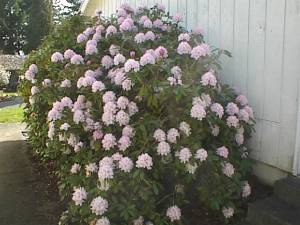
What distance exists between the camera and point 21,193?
4.45m

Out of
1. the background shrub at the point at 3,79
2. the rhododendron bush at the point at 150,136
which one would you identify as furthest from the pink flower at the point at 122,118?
the background shrub at the point at 3,79

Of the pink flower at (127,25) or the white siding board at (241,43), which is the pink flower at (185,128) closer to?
the white siding board at (241,43)

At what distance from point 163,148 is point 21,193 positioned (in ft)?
7.28

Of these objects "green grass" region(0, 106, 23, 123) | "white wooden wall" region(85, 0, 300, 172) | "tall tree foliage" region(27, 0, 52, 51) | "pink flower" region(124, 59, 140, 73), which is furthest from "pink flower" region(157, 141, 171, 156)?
"tall tree foliage" region(27, 0, 52, 51)

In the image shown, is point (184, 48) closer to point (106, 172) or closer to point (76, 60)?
point (76, 60)

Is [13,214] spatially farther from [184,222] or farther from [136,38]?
[136,38]

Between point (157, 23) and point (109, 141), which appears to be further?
point (157, 23)

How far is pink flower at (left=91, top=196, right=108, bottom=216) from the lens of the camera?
117 inches

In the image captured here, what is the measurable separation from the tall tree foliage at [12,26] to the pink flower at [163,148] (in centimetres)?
3058

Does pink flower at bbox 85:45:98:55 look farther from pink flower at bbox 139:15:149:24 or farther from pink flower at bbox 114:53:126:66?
pink flower at bbox 139:15:149:24

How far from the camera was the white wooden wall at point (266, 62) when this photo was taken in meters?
3.33

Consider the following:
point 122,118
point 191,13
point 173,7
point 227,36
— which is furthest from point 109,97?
point 173,7

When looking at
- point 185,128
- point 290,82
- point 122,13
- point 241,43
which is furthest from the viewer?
point 122,13

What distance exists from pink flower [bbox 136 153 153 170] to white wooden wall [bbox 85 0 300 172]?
4.19ft
